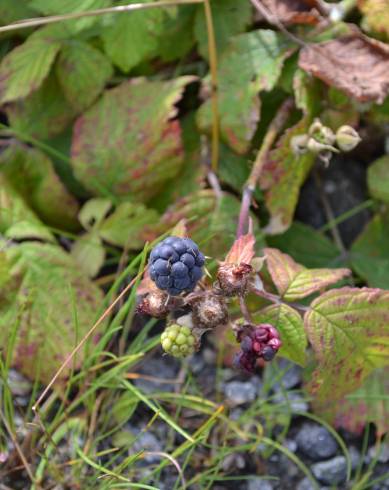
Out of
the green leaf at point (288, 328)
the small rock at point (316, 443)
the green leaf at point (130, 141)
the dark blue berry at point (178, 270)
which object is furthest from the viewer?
the green leaf at point (130, 141)

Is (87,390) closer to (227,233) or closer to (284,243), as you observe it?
(227,233)

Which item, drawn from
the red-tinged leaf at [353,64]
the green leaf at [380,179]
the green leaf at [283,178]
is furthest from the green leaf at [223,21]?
the green leaf at [380,179]

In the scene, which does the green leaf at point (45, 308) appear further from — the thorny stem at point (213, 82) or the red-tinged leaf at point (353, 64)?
the red-tinged leaf at point (353, 64)

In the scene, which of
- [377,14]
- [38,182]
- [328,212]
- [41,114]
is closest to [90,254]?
[38,182]

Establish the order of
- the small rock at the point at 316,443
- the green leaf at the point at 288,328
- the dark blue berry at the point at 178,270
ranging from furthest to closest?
the small rock at the point at 316,443
the green leaf at the point at 288,328
the dark blue berry at the point at 178,270

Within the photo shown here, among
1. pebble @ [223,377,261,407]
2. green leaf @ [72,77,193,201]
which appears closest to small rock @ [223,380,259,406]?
pebble @ [223,377,261,407]

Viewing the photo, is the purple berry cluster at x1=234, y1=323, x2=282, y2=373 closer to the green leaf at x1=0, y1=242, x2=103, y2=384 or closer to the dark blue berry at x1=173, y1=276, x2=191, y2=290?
the dark blue berry at x1=173, y1=276, x2=191, y2=290

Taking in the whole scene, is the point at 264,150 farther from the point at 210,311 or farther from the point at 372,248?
the point at 210,311
